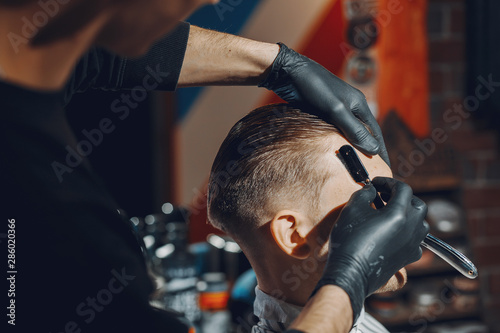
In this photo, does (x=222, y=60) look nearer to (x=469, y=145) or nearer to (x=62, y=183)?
(x=62, y=183)

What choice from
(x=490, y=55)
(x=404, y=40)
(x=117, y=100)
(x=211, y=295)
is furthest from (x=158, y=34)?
(x=490, y=55)

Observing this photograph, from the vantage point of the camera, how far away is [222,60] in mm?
1178

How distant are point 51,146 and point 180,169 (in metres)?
2.18

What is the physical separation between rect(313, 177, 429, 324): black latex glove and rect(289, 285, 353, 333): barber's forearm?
0.02 m

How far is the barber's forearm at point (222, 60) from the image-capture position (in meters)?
1.16

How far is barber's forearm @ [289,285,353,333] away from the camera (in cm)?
81

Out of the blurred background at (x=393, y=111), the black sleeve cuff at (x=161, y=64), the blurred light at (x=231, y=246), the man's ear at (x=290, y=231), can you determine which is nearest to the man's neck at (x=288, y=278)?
the man's ear at (x=290, y=231)

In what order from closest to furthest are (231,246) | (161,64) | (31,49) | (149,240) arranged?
(31,49) < (161,64) < (149,240) < (231,246)

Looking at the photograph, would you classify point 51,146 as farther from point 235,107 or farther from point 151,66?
point 235,107

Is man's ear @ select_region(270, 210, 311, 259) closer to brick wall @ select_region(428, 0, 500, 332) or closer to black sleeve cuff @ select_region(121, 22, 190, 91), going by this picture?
black sleeve cuff @ select_region(121, 22, 190, 91)

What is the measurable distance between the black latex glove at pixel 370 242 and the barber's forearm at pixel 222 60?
411mm

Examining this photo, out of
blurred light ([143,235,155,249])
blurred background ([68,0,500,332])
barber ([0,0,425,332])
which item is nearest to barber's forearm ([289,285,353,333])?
barber ([0,0,425,332])

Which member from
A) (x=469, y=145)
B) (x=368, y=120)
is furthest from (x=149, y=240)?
(x=469, y=145)

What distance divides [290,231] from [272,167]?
0.50 feet
